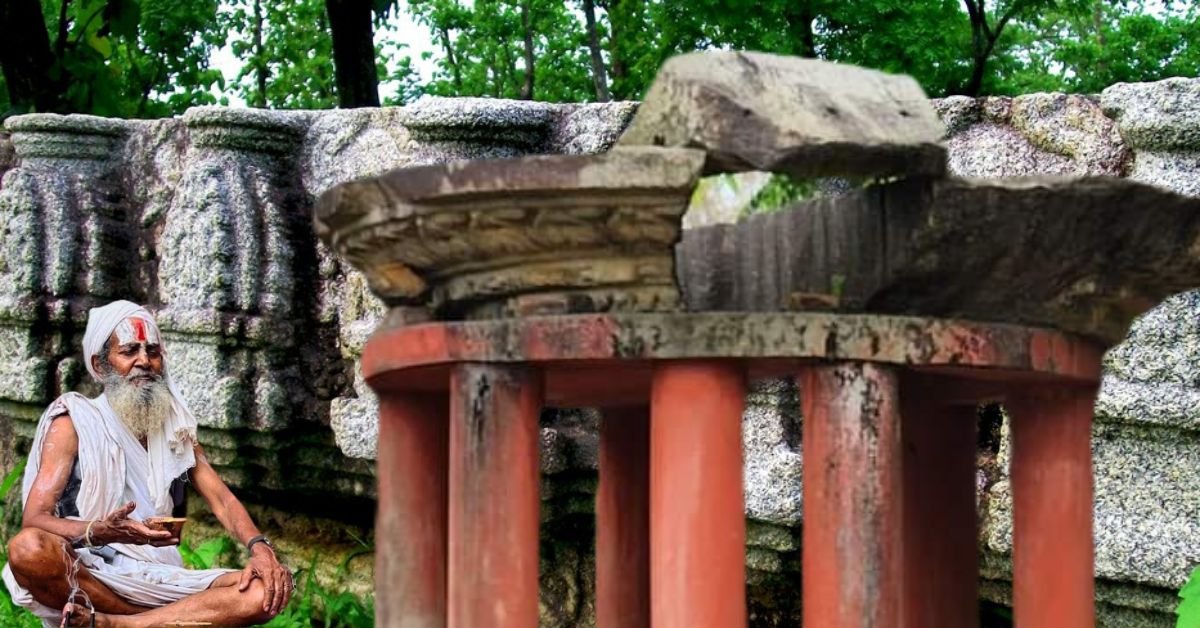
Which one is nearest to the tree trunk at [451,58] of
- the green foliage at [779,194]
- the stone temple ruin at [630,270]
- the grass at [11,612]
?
the stone temple ruin at [630,270]

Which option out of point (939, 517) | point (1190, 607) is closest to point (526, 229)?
point (939, 517)

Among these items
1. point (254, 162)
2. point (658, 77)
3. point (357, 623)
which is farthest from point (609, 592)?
point (254, 162)

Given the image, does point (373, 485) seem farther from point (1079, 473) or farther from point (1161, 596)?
point (1079, 473)

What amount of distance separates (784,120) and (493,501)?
110 centimetres

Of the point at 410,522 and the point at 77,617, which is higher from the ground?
the point at 410,522

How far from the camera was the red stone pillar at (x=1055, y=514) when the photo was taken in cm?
471

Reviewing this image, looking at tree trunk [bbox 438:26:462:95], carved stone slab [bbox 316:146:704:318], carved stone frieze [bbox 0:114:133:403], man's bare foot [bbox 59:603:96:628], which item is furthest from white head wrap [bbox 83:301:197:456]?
tree trunk [bbox 438:26:462:95]

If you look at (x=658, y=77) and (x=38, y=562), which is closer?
(x=658, y=77)

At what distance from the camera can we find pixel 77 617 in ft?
21.7

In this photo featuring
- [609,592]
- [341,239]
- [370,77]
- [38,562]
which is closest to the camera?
[341,239]

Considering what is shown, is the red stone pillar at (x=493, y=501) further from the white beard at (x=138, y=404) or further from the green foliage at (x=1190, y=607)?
the white beard at (x=138, y=404)

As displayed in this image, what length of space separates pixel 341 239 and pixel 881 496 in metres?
1.45

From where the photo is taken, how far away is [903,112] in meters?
4.27

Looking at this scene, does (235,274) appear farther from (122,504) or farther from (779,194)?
(779,194)
